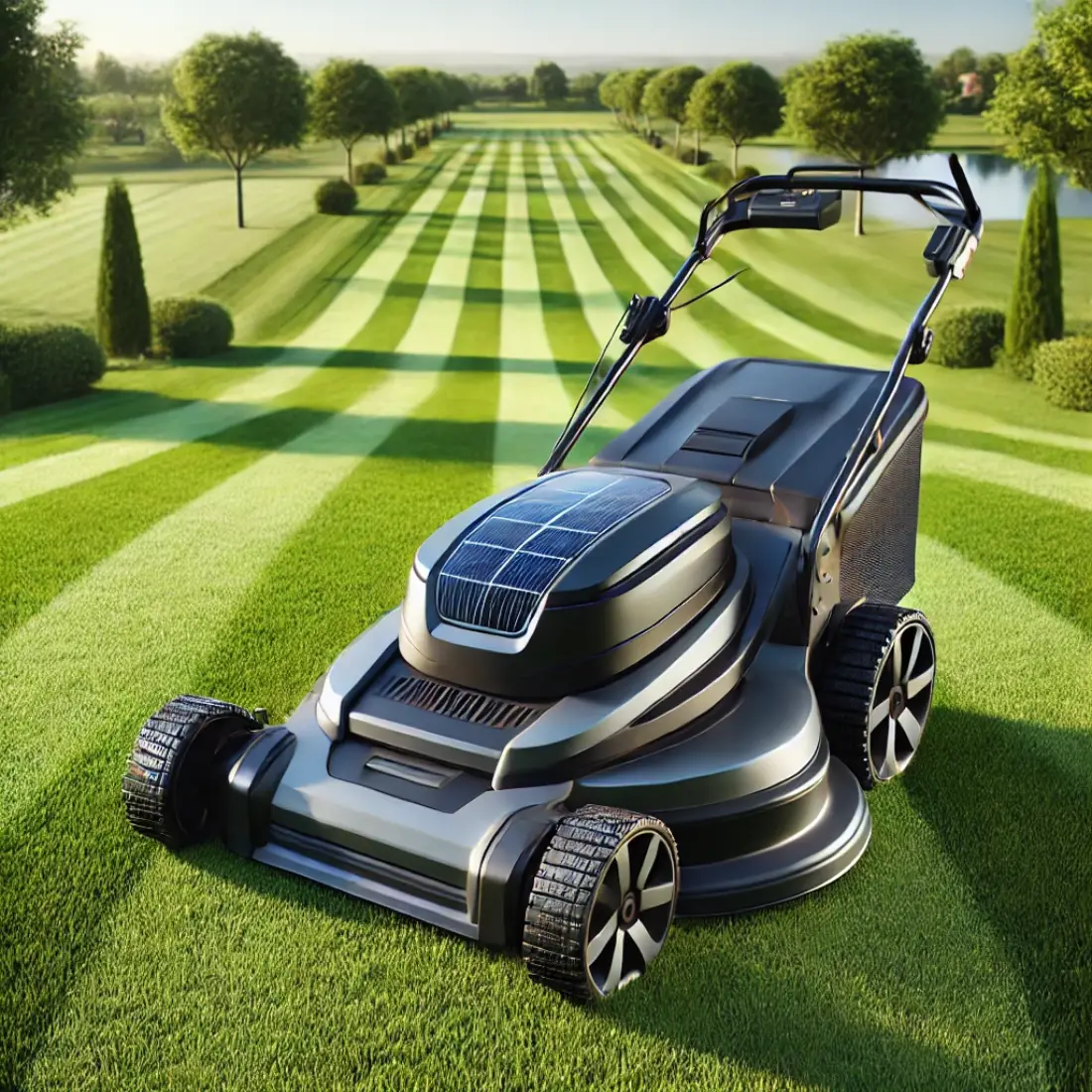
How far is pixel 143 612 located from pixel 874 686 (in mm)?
3650

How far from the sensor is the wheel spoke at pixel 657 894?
3.43 metres

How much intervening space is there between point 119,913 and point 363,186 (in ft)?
123

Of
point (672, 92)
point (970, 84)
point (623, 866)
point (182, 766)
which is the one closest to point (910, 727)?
point (623, 866)

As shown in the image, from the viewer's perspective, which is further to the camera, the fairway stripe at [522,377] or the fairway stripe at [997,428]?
the fairway stripe at [997,428]

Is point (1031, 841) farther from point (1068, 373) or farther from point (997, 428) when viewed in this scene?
point (1068, 373)

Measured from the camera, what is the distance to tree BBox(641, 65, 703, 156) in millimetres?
49375

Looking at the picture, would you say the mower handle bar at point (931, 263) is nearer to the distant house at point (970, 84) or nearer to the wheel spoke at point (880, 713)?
the wheel spoke at point (880, 713)

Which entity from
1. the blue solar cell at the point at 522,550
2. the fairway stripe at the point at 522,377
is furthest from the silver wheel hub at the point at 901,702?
the fairway stripe at the point at 522,377

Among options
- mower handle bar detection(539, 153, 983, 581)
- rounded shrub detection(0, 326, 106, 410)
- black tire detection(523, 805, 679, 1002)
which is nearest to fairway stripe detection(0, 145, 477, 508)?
rounded shrub detection(0, 326, 106, 410)

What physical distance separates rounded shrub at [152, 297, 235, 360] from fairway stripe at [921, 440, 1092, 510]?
10983mm

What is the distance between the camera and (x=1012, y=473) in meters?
9.91

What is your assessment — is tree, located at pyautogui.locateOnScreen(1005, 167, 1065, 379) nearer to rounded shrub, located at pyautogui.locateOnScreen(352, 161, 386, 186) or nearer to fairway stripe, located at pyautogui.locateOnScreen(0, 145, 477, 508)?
fairway stripe, located at pyautogui.locateOnScreen(0, 145, 477, 508)

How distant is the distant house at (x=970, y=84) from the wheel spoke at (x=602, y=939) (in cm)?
4517

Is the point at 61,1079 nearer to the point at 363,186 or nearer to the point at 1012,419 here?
the point at 1012,419
